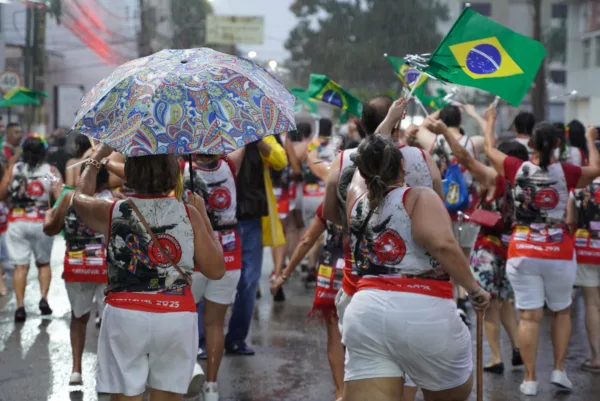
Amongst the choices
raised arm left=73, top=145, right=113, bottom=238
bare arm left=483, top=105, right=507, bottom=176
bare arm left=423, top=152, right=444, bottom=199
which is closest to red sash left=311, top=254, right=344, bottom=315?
bare arm left=423, top=152, right=444, bottom=199

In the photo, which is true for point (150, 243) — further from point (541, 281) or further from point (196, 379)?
point (541, 281)

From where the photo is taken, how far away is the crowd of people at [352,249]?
445 cm

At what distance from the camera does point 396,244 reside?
4434 mm

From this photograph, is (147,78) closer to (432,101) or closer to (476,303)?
(476,303)

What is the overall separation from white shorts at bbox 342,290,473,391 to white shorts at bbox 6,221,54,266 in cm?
626

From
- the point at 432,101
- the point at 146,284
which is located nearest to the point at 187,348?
the point at 146,284

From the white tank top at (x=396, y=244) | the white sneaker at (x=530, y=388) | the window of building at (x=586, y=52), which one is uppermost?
the window of building at (x=586, y=52)

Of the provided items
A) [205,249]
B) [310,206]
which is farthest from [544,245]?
[310,206]

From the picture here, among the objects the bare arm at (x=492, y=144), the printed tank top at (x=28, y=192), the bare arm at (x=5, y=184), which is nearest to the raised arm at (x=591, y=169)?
the bare arm at (x=492, y=144)

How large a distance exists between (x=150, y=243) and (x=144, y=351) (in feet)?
1.77

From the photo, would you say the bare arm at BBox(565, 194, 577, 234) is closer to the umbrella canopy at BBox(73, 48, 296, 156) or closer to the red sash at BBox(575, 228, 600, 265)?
the red sash at BBox(575, 228, 600, 265)

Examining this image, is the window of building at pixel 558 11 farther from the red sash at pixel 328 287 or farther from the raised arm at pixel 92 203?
the raised arm at pixel 92 203

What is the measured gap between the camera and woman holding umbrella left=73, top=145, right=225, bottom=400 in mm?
4543

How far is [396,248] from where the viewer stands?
4.44 metres
